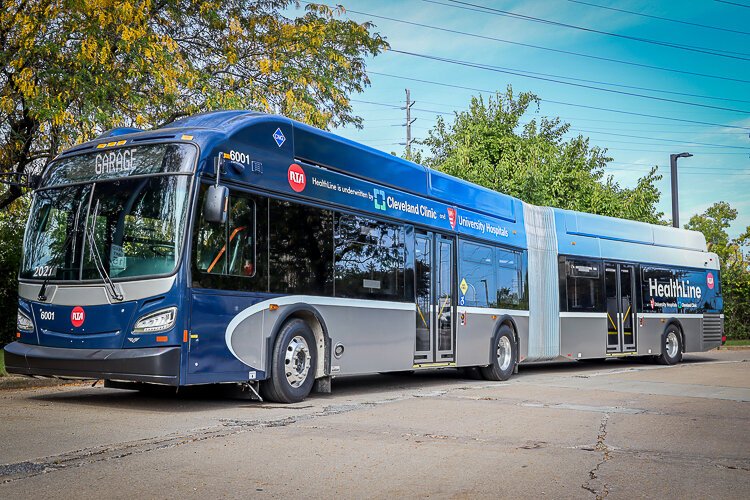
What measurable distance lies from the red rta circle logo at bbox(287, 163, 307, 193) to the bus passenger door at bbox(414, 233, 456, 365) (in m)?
3.25

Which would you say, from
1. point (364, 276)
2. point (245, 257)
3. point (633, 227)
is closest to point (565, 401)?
point (364, 276)

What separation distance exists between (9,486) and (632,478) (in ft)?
14.5

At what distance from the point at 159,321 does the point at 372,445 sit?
111 inches

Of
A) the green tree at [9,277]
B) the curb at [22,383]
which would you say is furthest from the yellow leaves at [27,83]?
the green tree at [9,277]

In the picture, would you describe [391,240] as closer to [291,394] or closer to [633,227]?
[291,394]

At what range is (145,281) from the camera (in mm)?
8789

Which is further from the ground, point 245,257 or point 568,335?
point 245,257

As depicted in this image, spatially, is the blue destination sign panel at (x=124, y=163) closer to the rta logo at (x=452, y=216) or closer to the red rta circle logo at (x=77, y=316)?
the red rta circle logo at (x=77, y=316)

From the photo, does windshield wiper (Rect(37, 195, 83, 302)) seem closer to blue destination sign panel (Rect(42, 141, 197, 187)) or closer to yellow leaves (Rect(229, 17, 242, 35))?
blue destination sign panel (Rect(42, 141, 197, 187))

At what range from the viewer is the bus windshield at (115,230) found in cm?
887

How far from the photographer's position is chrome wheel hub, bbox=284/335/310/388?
10.3 metres

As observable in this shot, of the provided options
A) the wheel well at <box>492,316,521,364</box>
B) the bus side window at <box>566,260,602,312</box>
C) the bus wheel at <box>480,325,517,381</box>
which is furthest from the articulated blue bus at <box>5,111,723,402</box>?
the bus side window at <box>566,260,602,312</box>

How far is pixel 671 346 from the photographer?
22.6m

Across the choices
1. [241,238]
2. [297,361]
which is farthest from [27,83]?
[297,361]
